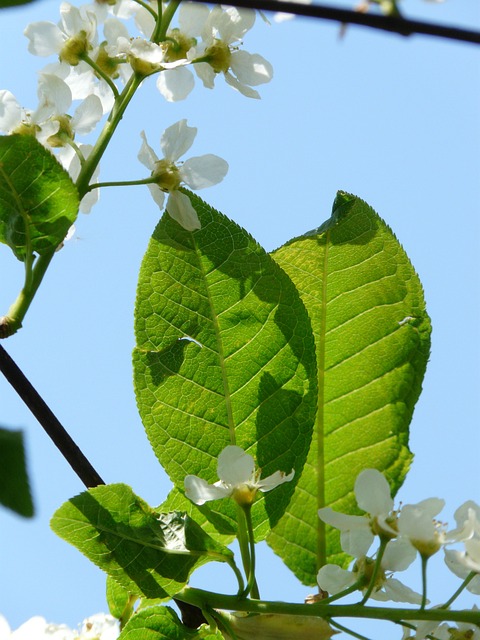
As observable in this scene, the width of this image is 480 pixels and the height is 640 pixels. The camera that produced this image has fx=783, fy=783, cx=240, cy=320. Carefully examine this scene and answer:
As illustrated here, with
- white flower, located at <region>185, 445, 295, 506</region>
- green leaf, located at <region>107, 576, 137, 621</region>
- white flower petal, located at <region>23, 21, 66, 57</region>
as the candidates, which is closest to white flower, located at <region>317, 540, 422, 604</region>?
white flower, located at <region>185, 445, 295, 506</region>

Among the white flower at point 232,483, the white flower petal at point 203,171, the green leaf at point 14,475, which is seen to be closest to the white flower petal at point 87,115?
the white flower petal at point 203,171

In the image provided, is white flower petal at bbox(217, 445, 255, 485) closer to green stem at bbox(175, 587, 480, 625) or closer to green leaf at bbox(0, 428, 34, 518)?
green stem at bbox(175, 587, 480, 625)

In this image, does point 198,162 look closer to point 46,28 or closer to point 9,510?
point 46,28

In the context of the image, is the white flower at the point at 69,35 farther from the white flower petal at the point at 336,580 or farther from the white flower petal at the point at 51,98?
the white flower petal at the point at 336,580

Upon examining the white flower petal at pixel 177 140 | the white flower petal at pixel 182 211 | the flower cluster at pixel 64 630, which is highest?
the white flower petal at pixel 177 140

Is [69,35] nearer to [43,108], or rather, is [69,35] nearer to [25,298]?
[43,108]

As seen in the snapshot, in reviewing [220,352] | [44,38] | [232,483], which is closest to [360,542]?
[232,483]

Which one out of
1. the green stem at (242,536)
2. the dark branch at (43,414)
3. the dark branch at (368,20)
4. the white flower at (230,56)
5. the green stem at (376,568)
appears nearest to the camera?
the dark branch at (368,20)

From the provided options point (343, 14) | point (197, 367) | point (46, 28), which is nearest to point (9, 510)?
point (343, 14)
